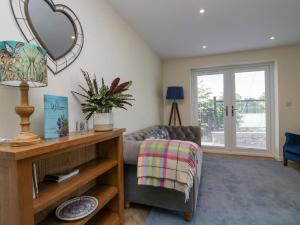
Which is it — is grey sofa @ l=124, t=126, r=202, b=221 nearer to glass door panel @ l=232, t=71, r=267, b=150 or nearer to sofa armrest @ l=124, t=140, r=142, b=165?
sofa armrest @ l=124, t=140, r=142, b=165

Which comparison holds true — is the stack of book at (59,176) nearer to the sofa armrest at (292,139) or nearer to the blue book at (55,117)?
the blue book at (55,117)

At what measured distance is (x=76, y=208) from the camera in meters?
1.31

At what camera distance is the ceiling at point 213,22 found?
2.16 m

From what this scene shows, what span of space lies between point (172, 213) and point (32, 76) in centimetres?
179

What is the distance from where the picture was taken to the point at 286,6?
220cm

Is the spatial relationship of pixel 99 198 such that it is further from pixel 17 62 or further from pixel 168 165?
pixel 17 62

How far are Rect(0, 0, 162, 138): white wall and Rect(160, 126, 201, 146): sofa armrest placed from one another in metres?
0.50

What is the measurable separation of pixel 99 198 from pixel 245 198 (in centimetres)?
177

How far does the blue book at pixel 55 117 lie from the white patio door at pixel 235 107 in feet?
12.1

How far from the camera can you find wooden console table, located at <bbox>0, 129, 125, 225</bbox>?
0.83 meters

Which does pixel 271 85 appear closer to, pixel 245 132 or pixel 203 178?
pixel 245 132

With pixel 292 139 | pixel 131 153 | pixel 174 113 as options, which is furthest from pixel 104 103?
pixel 292 139

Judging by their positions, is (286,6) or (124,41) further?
(124,41)

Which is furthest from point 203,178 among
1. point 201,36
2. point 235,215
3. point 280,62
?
point 280,62
